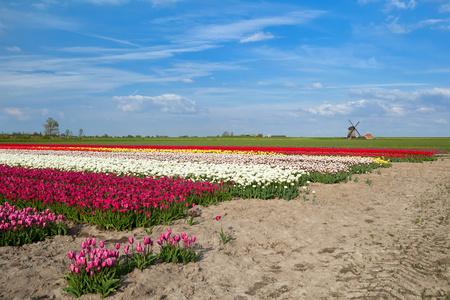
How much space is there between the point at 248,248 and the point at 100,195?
3975 mm

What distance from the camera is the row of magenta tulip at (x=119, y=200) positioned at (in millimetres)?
7422

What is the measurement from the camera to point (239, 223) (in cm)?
762

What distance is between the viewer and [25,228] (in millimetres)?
6551

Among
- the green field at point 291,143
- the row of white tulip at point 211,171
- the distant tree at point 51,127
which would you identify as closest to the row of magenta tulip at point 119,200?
the row of white tulip at point 211,171

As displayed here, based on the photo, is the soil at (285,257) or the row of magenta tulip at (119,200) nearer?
the soil at (285,257)

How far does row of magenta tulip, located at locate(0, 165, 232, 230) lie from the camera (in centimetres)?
742

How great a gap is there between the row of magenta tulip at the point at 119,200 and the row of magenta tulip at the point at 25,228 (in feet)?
2.85

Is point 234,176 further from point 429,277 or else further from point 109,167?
point 429,277

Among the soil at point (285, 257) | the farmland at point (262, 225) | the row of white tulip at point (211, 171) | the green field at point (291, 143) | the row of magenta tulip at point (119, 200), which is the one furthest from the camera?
the green field at point (291, 143)

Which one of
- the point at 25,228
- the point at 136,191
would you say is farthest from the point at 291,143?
the point at 25,228

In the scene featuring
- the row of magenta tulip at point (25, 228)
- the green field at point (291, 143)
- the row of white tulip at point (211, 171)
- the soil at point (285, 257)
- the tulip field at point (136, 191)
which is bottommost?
the soil at point (285, 257)

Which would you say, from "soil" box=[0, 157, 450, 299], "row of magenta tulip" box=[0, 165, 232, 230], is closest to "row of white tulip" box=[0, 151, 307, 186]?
"row of magenta tulip" box=[0, 165, 232, 230]

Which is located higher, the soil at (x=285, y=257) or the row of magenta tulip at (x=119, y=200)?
the row of magenta tulip at (x=119, y=200)

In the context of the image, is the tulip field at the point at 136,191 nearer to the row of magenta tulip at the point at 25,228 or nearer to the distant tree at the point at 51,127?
the row of magenta tulip at the point at 25,228
